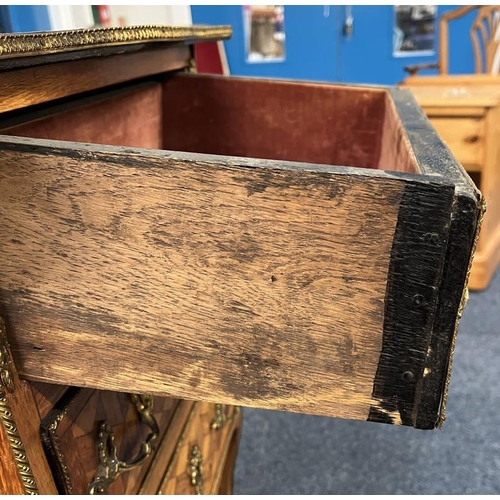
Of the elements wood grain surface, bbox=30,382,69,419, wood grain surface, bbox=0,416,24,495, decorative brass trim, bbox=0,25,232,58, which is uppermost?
decorative brass trim, bbox=0,25,232,58

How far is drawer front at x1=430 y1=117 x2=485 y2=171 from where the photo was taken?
1587 mm

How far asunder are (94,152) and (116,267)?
0.28 ft

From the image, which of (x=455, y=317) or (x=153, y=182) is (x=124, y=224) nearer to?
(x=153, y=182)

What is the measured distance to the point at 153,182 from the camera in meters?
0.35

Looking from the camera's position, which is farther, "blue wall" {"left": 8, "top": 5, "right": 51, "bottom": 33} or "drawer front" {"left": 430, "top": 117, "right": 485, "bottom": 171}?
"drawer front" {"left": 430, "top": 117, "right": 485, "bottom": 171}

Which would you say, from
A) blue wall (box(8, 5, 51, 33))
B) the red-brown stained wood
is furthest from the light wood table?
blue wall (box(8, 5, 51, 33))

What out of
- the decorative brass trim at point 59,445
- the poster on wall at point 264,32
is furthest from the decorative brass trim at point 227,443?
the poster on wall at point 264,32

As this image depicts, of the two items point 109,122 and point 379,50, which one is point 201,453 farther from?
point 379,50

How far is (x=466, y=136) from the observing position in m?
1.61

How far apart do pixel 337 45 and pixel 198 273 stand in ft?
8.76

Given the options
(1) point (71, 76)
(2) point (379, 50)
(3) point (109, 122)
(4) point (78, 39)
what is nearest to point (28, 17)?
(3) point (109, 122)

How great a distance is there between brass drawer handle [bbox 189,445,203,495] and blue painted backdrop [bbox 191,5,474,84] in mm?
2397

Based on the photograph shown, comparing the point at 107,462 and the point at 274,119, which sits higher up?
the point at 274,119

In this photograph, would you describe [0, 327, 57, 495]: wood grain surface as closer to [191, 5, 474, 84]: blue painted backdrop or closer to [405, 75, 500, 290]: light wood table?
[405, 75, 500, 290]: light wood table
